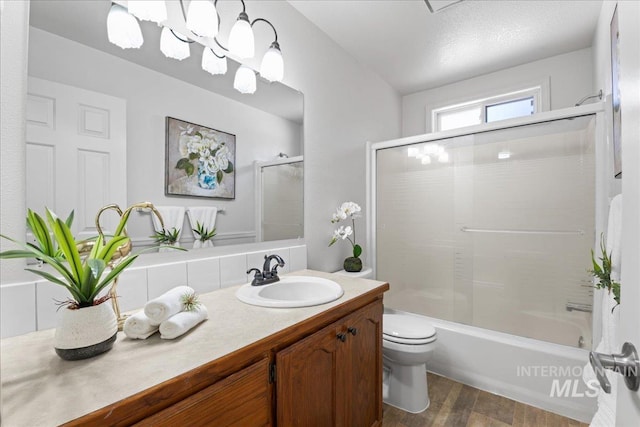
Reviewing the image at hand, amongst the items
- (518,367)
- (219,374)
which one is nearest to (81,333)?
(219,374)

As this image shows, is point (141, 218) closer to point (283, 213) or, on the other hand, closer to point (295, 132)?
point (283, 213)

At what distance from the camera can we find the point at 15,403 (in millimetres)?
566

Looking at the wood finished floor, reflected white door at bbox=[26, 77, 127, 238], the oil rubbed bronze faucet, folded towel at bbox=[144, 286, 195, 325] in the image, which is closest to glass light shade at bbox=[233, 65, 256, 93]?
reflected white door at bbox=[26, 77, 127, 238]

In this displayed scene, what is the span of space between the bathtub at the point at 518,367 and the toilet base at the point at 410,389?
406mm

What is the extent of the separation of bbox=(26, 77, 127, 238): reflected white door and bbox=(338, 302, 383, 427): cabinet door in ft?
3.35

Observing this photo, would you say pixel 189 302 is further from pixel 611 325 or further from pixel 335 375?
pixel 611 325

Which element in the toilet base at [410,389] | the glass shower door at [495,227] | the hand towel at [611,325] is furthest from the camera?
the glass shower door at [495,227]

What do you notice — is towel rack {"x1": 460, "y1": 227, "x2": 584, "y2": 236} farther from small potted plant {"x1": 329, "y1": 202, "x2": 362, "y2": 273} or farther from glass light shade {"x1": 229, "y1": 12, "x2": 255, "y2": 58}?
glass light shade {"x1": 229, "y1": 12, "x2": 255, "y2": 58}

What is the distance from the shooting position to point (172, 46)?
1.28 metres

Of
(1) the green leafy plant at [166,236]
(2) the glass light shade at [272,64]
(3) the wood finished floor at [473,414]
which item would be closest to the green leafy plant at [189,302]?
(1) the green leafy plant at [166,236]

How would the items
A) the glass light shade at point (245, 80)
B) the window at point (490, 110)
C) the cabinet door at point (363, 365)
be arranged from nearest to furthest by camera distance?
1. the cabinet door at point (363, 365)
2. the glass light shade at point (245, 80)
3. the window at point (490, 110)

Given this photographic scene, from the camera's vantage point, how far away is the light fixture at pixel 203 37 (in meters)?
1.13

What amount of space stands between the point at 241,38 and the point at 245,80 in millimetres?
213

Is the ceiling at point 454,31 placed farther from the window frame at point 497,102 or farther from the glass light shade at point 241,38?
the glass light shade at point 241,38
